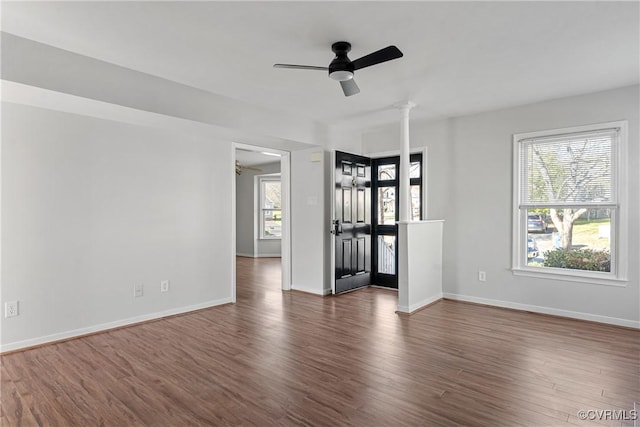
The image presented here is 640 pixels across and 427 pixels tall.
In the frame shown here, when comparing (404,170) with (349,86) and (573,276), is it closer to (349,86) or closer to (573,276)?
(349,86)

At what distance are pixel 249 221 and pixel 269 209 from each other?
659mm

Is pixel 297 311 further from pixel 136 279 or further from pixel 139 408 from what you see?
pixel 139 408

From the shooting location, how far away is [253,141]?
4941 millimetres

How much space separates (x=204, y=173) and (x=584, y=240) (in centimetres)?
480

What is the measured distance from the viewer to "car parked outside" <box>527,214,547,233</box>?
443 cm

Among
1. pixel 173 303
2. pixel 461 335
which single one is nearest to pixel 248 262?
pixel 173 303

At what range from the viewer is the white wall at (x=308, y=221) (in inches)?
215

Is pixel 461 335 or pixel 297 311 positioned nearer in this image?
pixel 461 335

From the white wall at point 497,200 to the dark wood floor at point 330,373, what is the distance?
35cm

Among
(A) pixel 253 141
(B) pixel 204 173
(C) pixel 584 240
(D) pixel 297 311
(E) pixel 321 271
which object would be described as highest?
(A) pixel 253 141

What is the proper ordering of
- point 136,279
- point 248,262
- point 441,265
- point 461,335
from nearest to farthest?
point 461,335 → point 136,279 → point 441,265 → point 248,262

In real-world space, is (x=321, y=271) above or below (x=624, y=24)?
below

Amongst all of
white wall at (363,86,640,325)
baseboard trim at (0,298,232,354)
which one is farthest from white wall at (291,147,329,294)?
baseboard trim at (0,298,232,354)

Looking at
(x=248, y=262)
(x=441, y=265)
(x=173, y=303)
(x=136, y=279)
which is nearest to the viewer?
(x=136, y=279)
